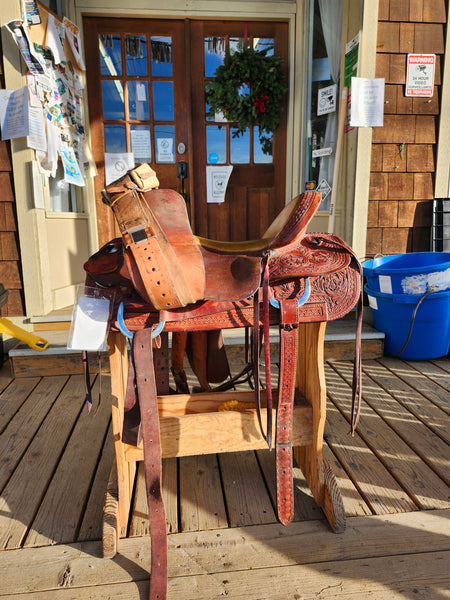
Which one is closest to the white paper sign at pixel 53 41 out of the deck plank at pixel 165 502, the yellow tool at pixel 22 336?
the yellow tool at pixel 22 336

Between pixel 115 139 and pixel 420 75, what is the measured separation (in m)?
2.34

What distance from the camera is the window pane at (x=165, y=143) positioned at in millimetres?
3352

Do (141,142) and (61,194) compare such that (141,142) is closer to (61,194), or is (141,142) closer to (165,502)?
(61,194)

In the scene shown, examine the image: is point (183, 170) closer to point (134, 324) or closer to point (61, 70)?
point (61, 70)

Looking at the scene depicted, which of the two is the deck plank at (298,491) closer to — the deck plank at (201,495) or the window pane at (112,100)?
the deck plank at (201,495)

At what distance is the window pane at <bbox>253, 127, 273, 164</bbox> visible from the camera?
342cm

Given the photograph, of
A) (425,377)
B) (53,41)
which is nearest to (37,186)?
(53,41)

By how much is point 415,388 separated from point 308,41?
276cm

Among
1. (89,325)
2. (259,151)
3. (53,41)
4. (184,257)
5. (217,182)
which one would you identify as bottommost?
(89,325)

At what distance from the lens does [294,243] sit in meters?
1.19

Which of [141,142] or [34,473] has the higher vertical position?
[141,142]

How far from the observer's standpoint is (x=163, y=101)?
3.32 metres

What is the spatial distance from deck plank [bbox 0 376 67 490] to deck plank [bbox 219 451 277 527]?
0.83m

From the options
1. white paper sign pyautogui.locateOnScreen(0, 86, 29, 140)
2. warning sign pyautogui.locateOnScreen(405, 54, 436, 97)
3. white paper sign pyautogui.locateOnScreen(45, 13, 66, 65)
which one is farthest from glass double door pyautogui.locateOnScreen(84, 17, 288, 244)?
warning sign pyautogui.locateOnScreen(405, 54, 436, 97)
